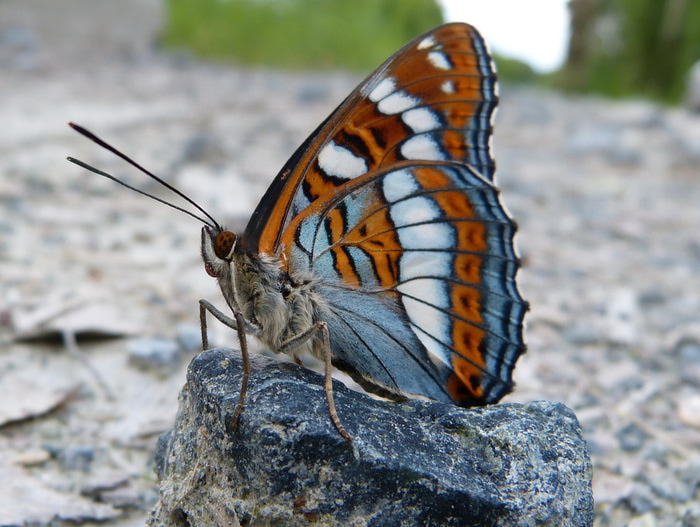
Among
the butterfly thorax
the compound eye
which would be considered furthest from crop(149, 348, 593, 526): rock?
the compound eye

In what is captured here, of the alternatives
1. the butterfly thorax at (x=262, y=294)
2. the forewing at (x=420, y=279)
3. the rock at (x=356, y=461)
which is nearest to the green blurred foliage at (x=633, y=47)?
the forewing at (x=420, y=279)

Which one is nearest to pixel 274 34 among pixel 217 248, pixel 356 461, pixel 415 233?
pixel 415 233

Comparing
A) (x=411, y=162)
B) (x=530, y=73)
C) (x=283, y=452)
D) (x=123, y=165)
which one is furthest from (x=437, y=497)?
(x=530, y=73)

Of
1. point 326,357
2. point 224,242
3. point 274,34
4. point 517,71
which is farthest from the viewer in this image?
point 517,71

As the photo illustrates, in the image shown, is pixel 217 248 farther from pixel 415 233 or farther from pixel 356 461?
pixel 356 461

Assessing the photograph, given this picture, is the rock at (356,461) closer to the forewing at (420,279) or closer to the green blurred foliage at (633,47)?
the forewing at (420,279)

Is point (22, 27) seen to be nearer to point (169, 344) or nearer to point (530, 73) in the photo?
point (169, 344)
